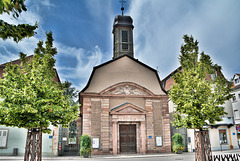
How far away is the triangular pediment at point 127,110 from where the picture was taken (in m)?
22.1

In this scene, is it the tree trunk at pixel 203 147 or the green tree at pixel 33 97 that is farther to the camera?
the tree trunk at pixel 203 147

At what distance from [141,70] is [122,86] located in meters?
3.70

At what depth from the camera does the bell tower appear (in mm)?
30062

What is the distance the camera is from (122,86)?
23.3m

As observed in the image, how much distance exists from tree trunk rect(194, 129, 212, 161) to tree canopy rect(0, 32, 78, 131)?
6941 mm

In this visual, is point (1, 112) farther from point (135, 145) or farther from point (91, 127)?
point (135, 145)

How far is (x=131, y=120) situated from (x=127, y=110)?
48.3 inches

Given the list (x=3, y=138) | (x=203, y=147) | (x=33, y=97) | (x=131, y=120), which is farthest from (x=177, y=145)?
(x=3, y=138)

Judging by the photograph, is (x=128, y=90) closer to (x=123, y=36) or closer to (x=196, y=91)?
(x=123, y=36)

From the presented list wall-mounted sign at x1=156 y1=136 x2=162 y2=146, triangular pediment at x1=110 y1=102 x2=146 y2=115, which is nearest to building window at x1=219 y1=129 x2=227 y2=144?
wall-mounted sign at x1=156 y1=136 x2=162 y2=146

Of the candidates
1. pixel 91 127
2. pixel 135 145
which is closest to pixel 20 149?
pixel 91 127

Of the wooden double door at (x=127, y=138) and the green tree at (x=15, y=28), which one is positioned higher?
the green tree at (x=15, y=28)

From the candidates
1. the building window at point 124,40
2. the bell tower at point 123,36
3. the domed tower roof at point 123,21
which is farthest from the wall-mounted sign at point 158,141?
the domed tower roof at point 123,21

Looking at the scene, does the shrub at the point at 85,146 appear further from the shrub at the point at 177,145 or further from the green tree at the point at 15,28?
the green tree at the point at 15,28
